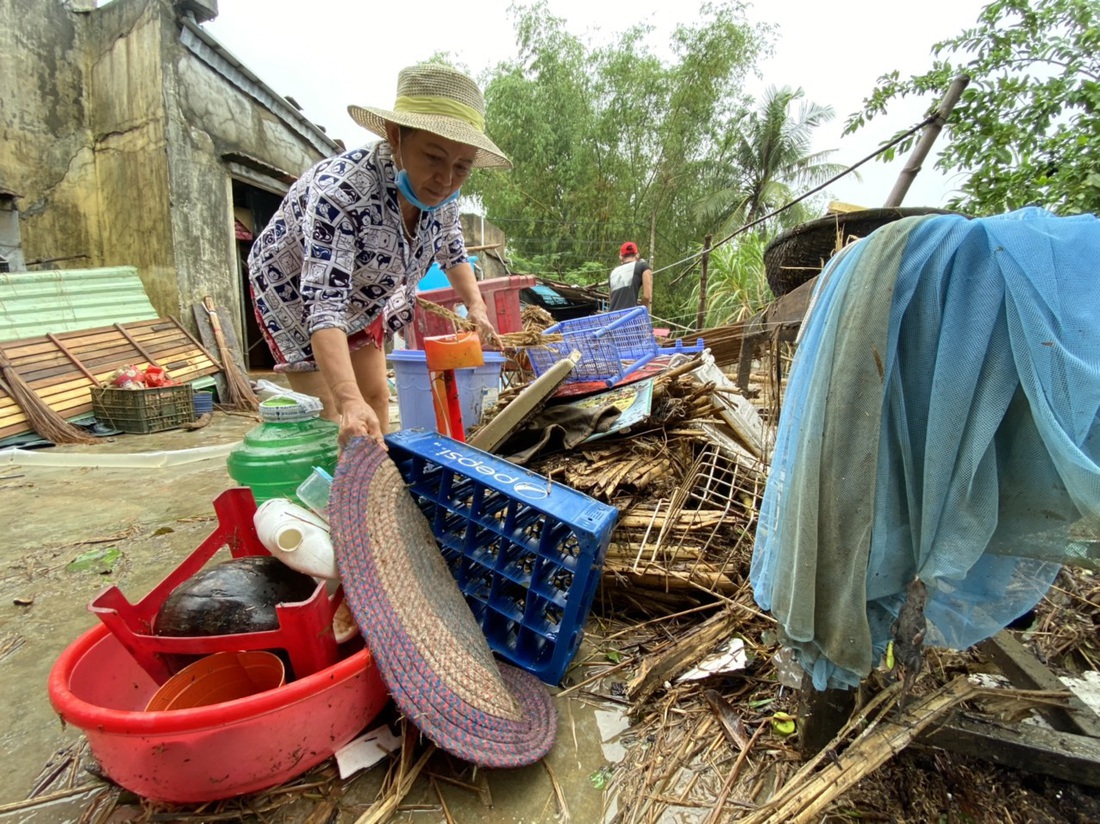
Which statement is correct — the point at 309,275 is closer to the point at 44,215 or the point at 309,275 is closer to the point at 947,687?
the point at 947,687

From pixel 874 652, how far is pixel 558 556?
86 cm

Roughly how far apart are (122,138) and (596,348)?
8.30 meters

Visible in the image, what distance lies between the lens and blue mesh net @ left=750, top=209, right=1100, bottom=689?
1.03m

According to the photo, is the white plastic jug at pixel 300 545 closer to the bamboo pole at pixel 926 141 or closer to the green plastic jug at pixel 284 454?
the green plastic jug at pixel 284 454

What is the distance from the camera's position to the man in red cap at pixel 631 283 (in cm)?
722

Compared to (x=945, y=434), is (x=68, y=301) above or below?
above

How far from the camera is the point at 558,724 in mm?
1568

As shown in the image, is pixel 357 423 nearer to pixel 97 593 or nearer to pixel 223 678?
pixel 223 678

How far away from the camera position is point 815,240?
258 centimetres

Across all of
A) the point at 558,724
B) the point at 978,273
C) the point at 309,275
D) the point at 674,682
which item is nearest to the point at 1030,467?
the point at 978,273

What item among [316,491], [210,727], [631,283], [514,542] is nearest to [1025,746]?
[514,542]

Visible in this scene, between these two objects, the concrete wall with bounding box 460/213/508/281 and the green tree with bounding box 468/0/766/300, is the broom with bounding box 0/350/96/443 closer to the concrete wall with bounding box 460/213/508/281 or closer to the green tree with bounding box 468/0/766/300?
the concrete wall with bounding box 460/213/508/281

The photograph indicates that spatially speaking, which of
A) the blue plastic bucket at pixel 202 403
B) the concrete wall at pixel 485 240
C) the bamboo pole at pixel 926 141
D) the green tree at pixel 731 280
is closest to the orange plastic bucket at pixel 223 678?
the bamboo pole at pixel 926 141

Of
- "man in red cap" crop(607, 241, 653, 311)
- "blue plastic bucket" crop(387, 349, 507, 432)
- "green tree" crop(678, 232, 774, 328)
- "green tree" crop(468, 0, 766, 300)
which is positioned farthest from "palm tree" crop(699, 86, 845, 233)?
"blue plastic bucket" crop(387, 349, 507, 432)
